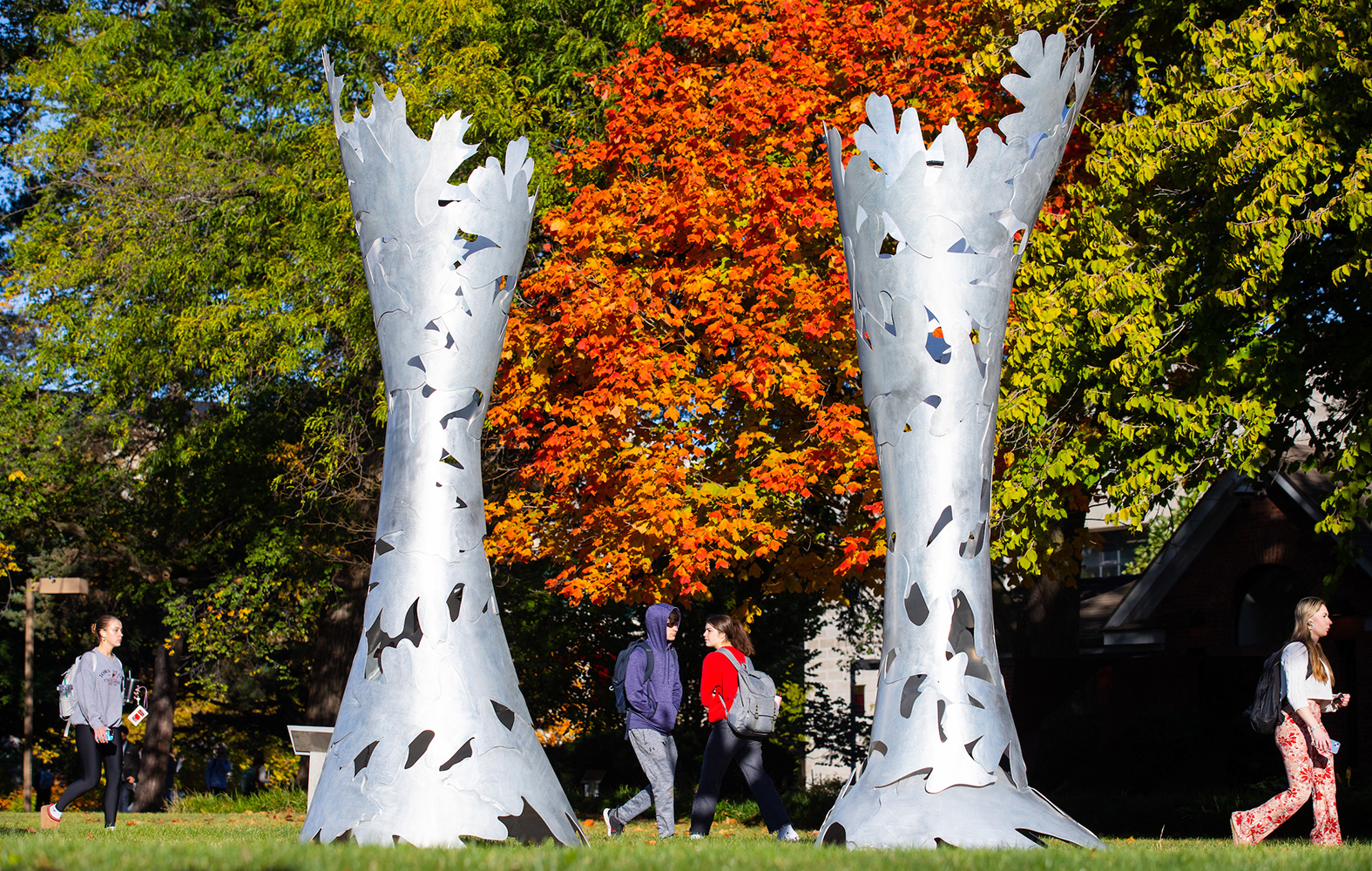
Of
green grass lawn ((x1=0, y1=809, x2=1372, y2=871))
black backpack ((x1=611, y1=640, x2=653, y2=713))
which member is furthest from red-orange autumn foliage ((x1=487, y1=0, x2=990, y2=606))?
green grass lawn ((x1=0, y1=809, x2=1372, y2=871))

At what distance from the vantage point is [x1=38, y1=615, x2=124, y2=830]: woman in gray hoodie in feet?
28.3

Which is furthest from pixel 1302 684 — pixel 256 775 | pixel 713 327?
pixel 256 775

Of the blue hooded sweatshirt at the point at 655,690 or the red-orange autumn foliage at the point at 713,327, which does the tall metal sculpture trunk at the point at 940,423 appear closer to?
the blue hooded sweatshirt at the point at 655,690

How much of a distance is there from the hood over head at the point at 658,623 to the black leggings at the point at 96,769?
11.9ft

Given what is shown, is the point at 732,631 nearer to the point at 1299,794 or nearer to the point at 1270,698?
the point at 1270,698

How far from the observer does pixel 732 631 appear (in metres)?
8.70

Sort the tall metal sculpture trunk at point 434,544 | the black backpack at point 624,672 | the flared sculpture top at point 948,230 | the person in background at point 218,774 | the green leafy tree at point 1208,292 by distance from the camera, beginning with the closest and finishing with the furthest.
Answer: the tall metal sculpture trunk at point 434,544, the flared sculpture top at point 948,230, the black backpack at point 624,672, the green leafy tree at point 1208,292, the person in background at point 218,774

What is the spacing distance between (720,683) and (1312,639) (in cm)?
358

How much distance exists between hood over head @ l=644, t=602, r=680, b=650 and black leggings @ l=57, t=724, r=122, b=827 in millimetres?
3636

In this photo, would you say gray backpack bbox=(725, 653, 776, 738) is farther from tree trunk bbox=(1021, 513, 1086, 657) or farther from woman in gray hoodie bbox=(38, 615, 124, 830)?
tree trunk bbox=(1021, 513, 1086, 657)

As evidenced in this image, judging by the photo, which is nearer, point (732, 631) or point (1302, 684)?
point (1302, 684)

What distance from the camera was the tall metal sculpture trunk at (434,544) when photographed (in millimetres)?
6438

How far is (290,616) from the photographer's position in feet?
63.1

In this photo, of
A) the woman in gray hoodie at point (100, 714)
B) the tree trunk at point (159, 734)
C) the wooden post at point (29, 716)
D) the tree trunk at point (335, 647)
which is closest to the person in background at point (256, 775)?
the tree trunk at point (159, 734)
